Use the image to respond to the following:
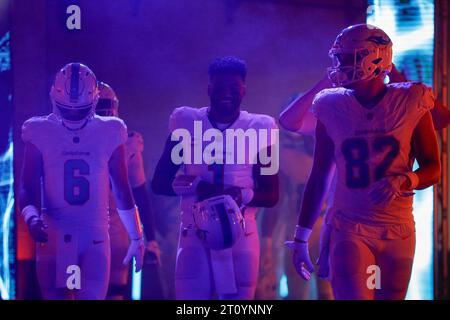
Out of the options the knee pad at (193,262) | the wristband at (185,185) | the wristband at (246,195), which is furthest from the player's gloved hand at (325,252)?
the wristband at (185,185)

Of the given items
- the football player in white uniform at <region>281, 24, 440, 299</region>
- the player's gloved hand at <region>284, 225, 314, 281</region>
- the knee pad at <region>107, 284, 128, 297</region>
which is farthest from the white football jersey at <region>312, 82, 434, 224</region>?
the knee pad at <region>107, 284, 128, 297</region>

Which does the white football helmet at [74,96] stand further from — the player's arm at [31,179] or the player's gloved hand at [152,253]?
the player's gloved hand at [152,253]

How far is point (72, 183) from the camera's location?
143 inches

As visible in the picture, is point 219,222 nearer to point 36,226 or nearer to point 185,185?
point 185,185

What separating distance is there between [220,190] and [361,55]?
41.8 inches

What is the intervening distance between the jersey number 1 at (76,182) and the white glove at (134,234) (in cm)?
28

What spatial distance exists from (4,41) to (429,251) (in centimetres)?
325

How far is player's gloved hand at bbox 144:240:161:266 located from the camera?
4.00m

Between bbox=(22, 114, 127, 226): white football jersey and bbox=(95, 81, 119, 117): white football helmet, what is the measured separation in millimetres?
242

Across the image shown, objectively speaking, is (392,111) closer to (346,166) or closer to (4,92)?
(346,166)

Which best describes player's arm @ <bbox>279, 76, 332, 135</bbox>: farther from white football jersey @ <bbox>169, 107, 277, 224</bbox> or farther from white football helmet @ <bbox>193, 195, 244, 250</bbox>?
white football helmet @ <bbox>193, 195, 244, 250</bbox>

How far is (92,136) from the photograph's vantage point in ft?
12.0

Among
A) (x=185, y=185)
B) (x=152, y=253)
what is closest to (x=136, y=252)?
(x=152, y=253)

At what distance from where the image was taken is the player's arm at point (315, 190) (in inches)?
137
